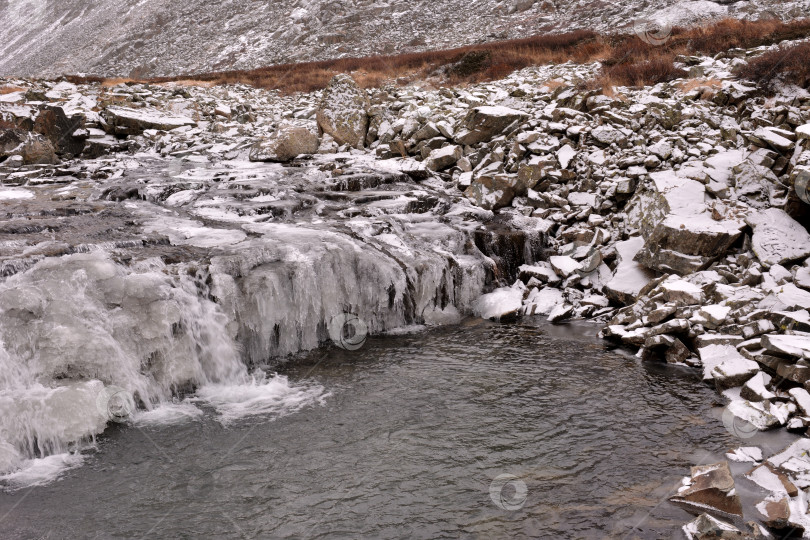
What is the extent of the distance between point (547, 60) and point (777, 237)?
1607 cm

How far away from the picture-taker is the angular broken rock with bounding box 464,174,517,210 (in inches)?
523

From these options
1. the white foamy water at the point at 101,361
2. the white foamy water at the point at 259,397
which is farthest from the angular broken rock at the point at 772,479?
the white foamy water at the point at 101,361

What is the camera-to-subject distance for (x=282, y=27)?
156 feet

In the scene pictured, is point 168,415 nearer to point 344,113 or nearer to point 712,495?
point 712,495

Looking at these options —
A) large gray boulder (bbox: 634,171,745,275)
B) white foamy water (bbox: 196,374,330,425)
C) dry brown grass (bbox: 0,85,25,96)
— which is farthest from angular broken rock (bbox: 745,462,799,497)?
dry brown grass (bbox: 0,85,25,96)

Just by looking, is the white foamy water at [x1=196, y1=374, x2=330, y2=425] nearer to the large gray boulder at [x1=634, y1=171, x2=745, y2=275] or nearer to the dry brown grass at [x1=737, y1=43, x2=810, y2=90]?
the large gray boulder at [x1=634, y1=171, x2=745, y2=275]

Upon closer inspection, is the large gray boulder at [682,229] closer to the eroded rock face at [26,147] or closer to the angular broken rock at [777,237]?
the angular broken rock at [777,237]

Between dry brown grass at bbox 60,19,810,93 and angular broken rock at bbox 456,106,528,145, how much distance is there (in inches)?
130

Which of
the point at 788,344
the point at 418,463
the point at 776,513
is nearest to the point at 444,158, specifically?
the point at 788,344

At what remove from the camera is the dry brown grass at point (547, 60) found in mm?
17156

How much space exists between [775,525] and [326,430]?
444 centimetres

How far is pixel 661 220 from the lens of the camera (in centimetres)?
1015

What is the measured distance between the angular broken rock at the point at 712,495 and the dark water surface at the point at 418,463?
19cm

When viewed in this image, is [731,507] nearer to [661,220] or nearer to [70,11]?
[661,220]
